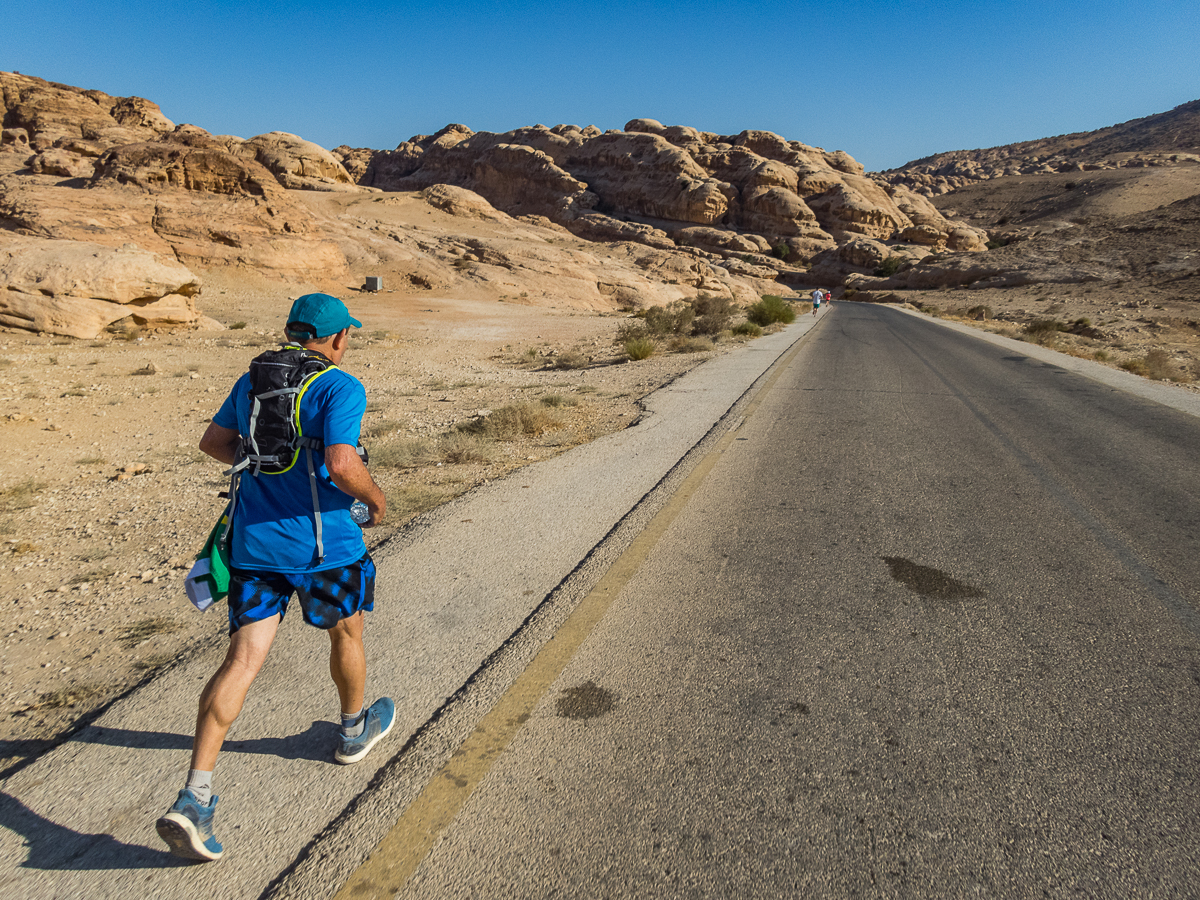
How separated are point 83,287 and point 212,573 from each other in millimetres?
17245

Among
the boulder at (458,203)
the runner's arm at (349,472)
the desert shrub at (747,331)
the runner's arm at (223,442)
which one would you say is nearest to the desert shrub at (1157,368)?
the desert shrub at (747,331)

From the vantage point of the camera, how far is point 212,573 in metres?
2.11

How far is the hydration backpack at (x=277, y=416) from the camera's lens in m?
2.06

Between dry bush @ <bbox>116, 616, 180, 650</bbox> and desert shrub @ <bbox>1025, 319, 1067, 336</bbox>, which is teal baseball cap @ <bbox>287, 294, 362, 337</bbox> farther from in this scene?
desert shrub @ <bbox>1025, 319, 1067, 336</bbox>

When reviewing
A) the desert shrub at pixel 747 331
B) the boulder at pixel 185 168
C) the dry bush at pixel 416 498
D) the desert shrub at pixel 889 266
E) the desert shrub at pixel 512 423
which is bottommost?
the dry bush at pixel 416 498

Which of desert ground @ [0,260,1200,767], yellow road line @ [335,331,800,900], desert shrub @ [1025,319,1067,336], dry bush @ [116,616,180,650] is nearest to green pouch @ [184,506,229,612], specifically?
yellow road line @ [335,331,800,900]

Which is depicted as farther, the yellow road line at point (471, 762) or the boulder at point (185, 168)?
the boulder at point (185, 168)

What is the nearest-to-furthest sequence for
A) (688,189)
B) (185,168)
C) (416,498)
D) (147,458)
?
(416,498) → (147,458) → (185,168) → (688,189)

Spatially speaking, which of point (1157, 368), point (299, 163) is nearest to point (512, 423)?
point (1157, 368)

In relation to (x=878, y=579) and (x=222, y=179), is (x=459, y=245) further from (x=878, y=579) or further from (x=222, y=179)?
(x=878, y=579)

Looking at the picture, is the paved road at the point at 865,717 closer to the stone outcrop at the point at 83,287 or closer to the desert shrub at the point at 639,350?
the desert shrub at the point at 639,350

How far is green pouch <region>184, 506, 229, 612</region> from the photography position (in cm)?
206

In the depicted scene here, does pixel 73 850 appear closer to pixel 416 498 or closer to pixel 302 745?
pixel 302 745

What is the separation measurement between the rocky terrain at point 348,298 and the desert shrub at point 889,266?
503 mm
